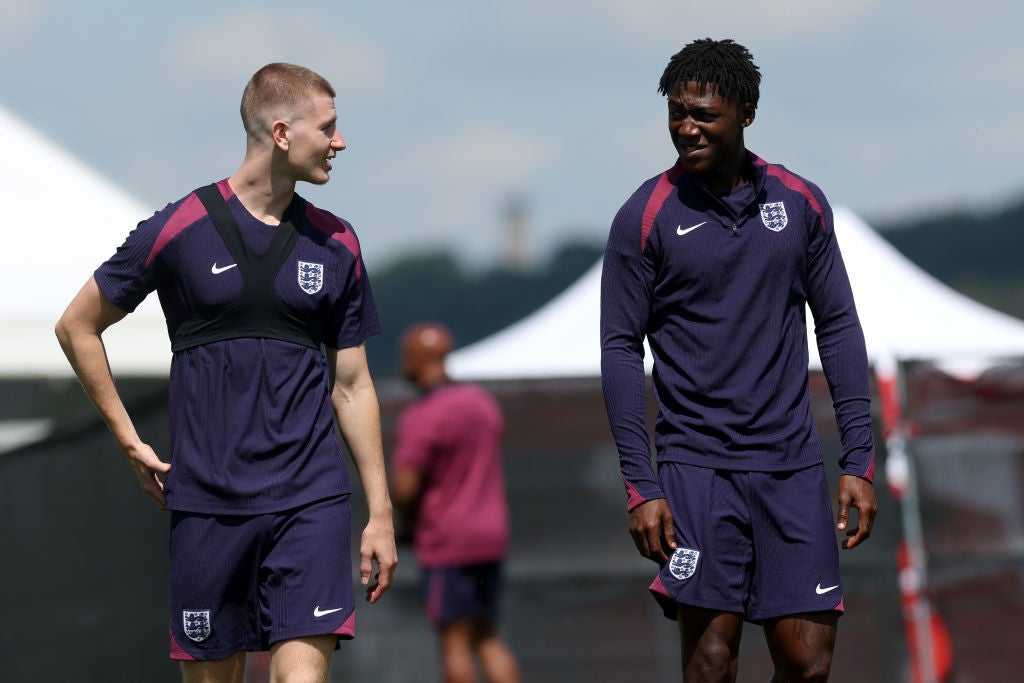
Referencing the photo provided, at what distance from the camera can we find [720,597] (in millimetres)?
4410

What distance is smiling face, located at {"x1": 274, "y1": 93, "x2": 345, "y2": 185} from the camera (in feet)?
14.5

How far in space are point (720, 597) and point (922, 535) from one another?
4.25 meters

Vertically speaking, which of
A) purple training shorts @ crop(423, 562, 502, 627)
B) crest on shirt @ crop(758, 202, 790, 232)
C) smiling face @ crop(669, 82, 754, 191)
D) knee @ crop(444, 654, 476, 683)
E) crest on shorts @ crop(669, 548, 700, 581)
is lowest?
knee @ crop(444, 654, 476, 683)

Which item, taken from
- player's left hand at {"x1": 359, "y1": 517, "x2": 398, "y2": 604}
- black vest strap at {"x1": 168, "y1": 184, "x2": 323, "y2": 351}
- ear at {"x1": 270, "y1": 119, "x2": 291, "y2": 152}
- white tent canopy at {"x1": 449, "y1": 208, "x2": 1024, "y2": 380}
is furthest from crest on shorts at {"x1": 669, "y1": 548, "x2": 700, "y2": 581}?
white tent canopy at {"x1": 449, "y1": 208, "x2": 1024, "y2": 380}

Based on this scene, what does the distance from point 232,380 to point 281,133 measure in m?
0.74

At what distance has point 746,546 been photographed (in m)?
4.46

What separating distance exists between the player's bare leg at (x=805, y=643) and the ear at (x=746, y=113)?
1.48 metres

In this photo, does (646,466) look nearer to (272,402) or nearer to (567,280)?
(272,402)

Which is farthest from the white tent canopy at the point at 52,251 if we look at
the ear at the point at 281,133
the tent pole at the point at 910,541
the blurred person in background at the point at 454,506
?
the tent pole at the point at 910,541

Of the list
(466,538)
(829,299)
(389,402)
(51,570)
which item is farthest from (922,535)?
(51,570)

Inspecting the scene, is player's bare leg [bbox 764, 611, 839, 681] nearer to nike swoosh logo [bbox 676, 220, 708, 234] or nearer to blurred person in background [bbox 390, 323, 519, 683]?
nike swoosh logo [bbox 676, 220, 708, 234]

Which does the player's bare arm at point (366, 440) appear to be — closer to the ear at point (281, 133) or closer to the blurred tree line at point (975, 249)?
the ear at point (281, 133)

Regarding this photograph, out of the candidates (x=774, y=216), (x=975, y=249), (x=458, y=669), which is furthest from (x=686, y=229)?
(x=975, y=249)

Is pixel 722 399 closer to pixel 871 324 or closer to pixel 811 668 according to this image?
pixel 811 668
